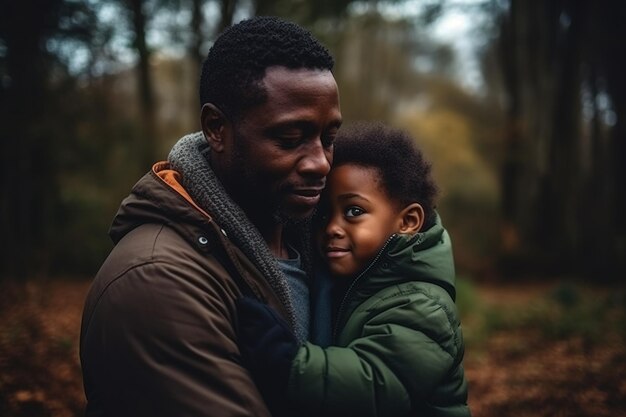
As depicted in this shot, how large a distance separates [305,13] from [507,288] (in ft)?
Result: 32.2

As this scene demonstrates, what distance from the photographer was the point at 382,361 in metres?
2.03

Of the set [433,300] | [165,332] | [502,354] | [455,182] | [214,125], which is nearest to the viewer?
[165,332]

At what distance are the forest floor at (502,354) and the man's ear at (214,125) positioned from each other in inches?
144

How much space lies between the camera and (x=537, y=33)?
16.4 meters

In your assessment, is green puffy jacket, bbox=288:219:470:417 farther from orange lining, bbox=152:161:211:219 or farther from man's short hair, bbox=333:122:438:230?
orange lining, bbox=152:161:211:219

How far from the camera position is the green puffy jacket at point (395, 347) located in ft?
6.15

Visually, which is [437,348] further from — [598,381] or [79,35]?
[79,35]

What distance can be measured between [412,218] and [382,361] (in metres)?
0.81

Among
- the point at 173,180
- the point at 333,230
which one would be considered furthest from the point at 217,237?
the point at 333,230

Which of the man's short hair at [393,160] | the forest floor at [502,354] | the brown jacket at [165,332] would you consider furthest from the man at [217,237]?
the forest floor at [502,354]

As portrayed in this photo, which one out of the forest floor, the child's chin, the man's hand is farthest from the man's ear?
the forest floor

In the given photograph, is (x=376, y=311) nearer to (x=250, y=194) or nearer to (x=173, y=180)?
(x=250, y=194)

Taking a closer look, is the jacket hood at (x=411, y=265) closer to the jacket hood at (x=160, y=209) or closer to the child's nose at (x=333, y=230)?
the child's nose at (x=333, y=230)

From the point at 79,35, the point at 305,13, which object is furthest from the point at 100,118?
the point at 305,13
